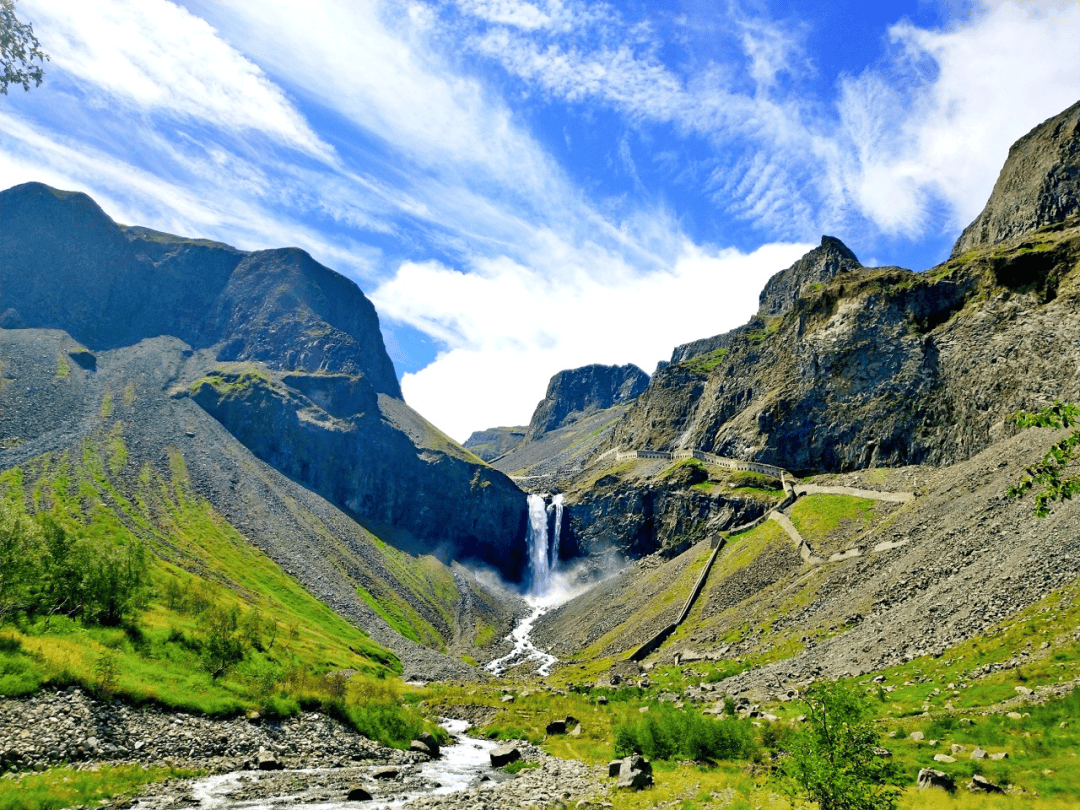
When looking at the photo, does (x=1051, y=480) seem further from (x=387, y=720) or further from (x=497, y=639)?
(x=497, y=639)

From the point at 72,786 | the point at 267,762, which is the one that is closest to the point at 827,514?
the point at 267,762

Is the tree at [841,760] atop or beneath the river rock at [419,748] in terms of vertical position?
atop

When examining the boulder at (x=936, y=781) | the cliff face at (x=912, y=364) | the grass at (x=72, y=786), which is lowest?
the grass at (x=72, y=786)

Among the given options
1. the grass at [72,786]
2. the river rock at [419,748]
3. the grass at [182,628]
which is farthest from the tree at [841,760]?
the grass at [182,628]

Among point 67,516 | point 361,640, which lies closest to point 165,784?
point 361,640

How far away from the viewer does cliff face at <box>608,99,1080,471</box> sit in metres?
106

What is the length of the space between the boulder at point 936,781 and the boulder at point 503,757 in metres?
29.5

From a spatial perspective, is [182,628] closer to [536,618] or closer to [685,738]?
[685,738]

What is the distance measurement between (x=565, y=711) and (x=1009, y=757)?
42.7 metres

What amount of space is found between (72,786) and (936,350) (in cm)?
15170

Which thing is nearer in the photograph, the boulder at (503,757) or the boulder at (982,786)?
the boulder at (982,786)

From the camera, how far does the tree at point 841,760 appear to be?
20.7 meters

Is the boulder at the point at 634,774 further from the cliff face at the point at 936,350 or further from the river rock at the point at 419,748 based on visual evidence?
the cliff face at the point at 936,350

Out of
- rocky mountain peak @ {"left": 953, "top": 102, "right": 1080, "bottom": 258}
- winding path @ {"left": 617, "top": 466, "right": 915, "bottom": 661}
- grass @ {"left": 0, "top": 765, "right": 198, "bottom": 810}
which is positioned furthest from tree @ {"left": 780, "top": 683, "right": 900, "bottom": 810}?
rocky mountain peak @ {"left": 953, "top": 102, "right": 1080, "bottom": 258}
